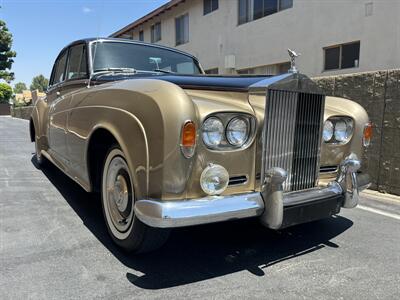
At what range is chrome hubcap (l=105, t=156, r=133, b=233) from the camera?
2991 mm

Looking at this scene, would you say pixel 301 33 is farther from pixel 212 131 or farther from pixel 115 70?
pixel 212 131

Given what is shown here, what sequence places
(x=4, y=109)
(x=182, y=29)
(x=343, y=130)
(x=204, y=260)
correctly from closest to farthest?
(x=204, y=260) → (x=343, y=130) → (x=182, y=29) → (x=4, y=109)

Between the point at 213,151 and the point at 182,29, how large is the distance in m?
16.5

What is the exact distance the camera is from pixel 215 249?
10.6 ft

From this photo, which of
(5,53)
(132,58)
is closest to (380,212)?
(132,58)

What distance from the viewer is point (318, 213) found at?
Answer: 9.74 feet

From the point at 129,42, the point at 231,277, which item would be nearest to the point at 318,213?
the point at 231,277

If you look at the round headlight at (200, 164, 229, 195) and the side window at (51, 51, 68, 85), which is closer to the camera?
the round headlight at (200, 164, 229, 195)

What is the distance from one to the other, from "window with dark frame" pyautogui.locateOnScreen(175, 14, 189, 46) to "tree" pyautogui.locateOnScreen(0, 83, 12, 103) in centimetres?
4027

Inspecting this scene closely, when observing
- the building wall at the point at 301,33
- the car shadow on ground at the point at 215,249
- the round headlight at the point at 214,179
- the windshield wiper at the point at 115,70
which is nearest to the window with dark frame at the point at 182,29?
the building wall at the point at 301,33

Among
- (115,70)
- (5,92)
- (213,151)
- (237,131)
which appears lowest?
(213,151)

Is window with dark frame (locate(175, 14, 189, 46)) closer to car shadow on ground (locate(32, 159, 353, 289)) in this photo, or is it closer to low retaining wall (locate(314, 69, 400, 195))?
low retaining wall (locate(314, 69, 400, 195))

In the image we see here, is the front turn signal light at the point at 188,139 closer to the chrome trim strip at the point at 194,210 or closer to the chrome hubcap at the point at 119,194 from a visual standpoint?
the chrome trim strip at the point at 194,210

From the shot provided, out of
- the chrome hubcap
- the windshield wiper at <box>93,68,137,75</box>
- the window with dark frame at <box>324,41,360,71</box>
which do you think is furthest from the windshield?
the window with dark frame at <box>324,41,360,71</box>
